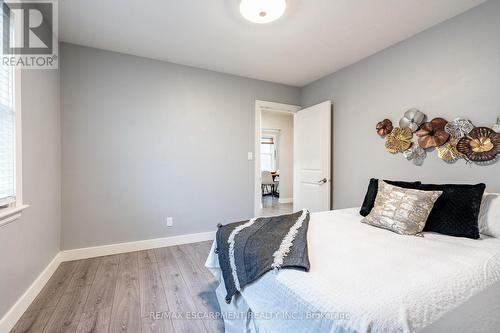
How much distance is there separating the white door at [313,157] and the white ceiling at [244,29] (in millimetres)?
788

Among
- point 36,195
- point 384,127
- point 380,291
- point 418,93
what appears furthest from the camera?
point 384,127

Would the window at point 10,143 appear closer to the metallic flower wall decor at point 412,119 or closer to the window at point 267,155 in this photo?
the metallic flower wall decor at point 412,119

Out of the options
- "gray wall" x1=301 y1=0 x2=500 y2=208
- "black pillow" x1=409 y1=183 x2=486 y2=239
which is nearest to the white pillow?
"black pillow" x1=409 y1=183 x2=486 y2=239

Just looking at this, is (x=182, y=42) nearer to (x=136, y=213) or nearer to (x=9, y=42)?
(x=9, y=42)

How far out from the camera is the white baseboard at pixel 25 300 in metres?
1.43

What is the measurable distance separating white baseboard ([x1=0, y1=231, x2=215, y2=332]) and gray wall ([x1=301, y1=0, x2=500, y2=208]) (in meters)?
2.33

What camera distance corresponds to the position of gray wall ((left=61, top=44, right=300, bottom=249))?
255cm

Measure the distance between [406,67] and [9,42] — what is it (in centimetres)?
356

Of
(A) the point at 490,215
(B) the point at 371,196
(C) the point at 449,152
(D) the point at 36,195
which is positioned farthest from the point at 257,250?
(C) the point at 449,152

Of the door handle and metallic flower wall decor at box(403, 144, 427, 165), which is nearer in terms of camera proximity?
metallic flower wall decor at box(403, 144, 427, 165)

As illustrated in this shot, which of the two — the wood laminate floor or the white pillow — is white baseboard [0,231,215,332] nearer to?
the wood laminate floor

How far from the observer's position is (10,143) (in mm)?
1509

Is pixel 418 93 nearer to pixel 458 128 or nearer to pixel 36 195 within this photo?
pixel 458 128

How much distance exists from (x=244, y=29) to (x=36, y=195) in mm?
2473
